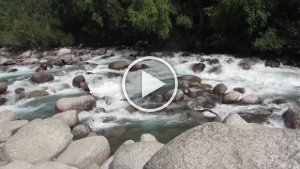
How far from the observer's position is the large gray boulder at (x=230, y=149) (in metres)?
5.02

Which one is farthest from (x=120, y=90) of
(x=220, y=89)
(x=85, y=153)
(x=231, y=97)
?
(x=85, y=153)

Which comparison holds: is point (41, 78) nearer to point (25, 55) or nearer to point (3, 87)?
point (3, 87)

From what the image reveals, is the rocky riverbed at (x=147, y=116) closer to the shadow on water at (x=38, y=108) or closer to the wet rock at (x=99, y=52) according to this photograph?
the shadow on water at (x=38, y=108)

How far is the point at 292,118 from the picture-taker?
11.1 meters

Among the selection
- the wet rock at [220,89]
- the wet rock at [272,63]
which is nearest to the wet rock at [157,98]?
the wet rock at [220,89]

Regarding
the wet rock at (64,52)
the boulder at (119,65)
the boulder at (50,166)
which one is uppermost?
the boulder at (50,166)

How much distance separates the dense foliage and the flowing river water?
1154 millimetres

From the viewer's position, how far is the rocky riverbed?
5.23 metres

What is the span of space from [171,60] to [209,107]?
22.6 ft

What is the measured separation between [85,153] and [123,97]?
19.5 feet

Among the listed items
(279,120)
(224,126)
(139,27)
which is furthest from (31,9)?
(224,126)

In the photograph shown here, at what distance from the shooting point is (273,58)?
17.8 metres

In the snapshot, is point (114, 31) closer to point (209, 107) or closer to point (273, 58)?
point (273, 58)

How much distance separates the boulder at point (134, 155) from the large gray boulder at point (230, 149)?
1.68 meters
